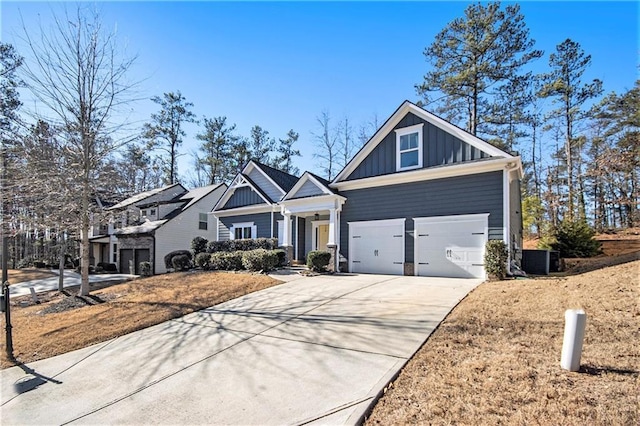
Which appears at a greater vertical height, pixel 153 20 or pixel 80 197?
pixel 153 20

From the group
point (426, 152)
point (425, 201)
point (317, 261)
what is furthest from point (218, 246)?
point (426, 152)

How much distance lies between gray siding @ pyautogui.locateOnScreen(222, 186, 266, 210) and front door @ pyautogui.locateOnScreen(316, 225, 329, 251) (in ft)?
12.0

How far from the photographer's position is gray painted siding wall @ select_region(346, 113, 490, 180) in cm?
1184

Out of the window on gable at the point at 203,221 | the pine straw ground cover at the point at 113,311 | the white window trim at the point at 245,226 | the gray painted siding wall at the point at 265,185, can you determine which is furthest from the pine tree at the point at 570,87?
the window on gable at the point at 203,221

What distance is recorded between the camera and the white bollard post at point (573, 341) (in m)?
3.65

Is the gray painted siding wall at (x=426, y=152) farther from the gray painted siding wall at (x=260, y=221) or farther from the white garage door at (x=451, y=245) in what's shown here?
the gray painted siding wall at (x=260, y=221)

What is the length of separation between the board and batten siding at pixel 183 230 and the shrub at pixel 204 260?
636cm

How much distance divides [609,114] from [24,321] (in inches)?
1215

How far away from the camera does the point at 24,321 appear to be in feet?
31.0

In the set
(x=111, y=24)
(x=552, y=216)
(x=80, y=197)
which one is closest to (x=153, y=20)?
(x=111, y=24)

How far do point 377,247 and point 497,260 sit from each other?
4580 mm

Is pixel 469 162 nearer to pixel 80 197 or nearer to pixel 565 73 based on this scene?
pixel 80 197

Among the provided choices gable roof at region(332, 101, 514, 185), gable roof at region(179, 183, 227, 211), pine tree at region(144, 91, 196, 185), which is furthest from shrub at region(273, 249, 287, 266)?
pine tree at region(144, 91, 196, 185)

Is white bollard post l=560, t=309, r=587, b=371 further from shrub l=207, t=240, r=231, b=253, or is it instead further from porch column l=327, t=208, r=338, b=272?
shrub l=207, t=240, r=231, b=253
